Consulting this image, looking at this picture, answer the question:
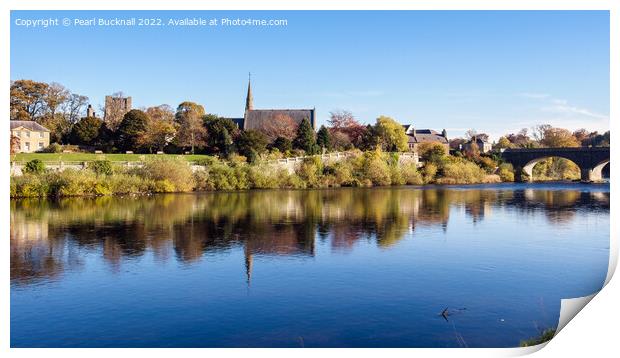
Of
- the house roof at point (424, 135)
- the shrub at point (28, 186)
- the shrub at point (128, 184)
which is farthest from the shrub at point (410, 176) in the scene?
the shrub at point (28, 186)

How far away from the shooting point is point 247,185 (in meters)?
34.3

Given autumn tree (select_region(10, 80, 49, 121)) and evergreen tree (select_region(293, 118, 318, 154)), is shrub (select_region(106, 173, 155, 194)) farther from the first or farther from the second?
evergreen tree (select_region(293, 118, 318, 154))

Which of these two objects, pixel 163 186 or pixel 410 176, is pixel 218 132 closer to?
pixel 163 186

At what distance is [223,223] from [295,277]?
300 inches

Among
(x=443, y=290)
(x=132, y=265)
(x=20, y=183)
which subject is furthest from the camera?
(x=20, y=183)

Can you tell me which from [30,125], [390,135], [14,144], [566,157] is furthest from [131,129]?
[566,157]

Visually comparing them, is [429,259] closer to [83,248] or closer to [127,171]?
[83,248]

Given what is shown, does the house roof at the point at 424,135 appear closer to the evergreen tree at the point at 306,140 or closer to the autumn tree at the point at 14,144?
the evergreen tree at the point at 306,140

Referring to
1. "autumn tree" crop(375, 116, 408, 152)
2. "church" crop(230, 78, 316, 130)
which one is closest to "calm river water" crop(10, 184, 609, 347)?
"autumn tree" crop(375, 116, 408, 152)

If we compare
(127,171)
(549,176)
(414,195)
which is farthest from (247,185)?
(549,176)

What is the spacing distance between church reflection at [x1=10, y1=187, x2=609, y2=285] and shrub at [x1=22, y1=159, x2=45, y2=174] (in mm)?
2603

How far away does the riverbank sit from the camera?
88.7 feet

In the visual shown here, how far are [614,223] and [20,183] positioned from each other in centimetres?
2411

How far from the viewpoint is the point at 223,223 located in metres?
18.1
